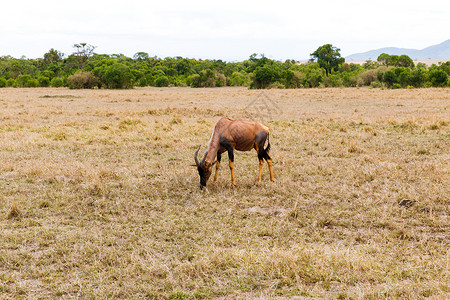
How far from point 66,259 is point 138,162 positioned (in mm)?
6032

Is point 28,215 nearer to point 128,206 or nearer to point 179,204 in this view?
point 128,206

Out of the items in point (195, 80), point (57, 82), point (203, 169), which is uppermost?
point (195, 80)

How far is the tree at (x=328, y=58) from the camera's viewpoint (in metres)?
87.6

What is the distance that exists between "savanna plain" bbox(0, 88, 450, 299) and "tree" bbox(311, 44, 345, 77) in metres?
78.2

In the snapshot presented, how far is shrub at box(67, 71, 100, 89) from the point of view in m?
54.2

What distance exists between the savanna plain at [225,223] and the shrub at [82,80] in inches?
1720

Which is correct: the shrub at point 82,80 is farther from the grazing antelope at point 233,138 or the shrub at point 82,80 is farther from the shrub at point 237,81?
the grazing antelope at point 233,138

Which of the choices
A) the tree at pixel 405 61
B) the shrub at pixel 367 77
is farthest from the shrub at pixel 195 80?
the tree at pixel 405 61

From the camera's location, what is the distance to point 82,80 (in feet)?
179

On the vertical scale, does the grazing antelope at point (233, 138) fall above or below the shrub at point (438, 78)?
below

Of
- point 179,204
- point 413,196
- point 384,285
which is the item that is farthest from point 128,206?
point 413,196

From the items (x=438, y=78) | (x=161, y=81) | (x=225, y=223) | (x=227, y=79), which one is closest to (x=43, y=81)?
(x=161, y=81)

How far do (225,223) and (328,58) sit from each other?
88.1m

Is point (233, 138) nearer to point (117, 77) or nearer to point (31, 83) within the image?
point (117, 77)
